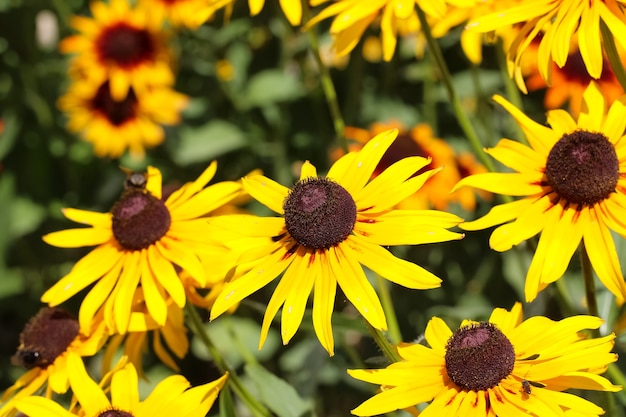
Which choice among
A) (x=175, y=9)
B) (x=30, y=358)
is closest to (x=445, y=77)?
(x=30, y=358)

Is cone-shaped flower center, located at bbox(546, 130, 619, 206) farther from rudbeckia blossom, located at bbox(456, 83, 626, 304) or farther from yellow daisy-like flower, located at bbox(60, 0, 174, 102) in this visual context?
yellow daisy-like flower, located at bbox(60, 0, 174, 102)

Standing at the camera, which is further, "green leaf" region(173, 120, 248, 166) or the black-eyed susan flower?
"green leaf" region(173, 120, 248, 166)

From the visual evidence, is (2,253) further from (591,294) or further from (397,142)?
(591,294)

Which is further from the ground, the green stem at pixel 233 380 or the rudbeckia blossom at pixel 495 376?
the green stem at pixel 233 380

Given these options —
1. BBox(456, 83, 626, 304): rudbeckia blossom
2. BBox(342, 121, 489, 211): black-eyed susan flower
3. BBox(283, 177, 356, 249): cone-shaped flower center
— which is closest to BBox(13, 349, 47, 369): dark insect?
BBox(283, 177, 356, 249): cone-shaped flower center

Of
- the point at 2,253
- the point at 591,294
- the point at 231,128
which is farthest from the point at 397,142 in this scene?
the point at 2,253

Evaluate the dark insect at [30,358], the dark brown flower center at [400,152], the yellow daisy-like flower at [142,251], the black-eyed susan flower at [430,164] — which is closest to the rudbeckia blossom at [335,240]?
the yellow daisy-like flower at [142,251]

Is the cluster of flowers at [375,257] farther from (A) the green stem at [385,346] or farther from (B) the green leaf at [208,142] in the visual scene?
(B) the green leaf at [208,142]
